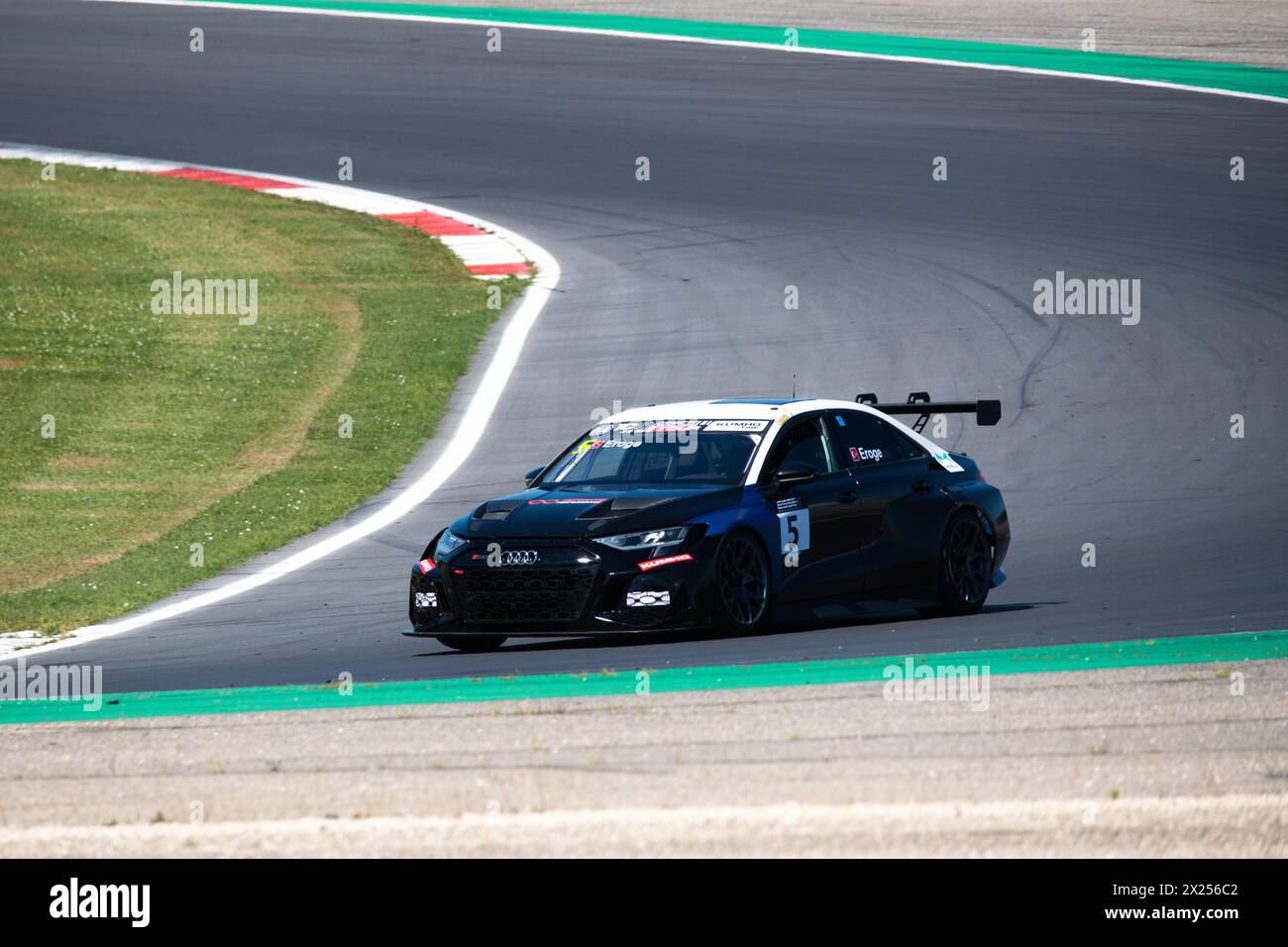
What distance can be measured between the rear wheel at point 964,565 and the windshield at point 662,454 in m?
1.38

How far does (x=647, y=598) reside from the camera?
10.5m

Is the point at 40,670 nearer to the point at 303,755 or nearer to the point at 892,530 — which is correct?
the point at 303,755

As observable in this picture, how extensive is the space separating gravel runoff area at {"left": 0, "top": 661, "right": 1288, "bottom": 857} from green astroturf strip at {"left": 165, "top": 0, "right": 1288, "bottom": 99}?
25285mm

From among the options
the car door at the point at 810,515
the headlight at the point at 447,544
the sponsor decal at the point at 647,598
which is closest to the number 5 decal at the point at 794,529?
the car door at the point at 810,515

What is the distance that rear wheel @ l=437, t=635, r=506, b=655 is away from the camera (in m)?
11.0

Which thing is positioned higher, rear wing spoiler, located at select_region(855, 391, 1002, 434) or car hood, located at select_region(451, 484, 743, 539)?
rear wing spoiler, located at select_region(855, 391, 1002, 434)

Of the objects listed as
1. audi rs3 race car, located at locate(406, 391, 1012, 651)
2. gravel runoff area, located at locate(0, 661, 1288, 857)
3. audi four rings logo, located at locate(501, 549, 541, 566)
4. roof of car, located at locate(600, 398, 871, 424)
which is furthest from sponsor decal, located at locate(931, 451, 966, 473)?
gravel runoff area, located at locate(0, 661, 1288, 857)

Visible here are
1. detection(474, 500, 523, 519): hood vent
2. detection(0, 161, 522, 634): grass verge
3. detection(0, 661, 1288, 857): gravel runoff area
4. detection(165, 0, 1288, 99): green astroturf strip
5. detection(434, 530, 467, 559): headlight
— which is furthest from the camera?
detection(165, 0, 1288, 99): green astroturf strip

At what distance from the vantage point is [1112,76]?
32688 mm

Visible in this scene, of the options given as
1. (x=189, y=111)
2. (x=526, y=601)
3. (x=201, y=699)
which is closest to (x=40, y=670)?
(x=201, y=699)

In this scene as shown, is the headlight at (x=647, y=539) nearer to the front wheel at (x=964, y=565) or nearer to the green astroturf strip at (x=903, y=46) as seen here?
the front wheel at (x=964, y=565)

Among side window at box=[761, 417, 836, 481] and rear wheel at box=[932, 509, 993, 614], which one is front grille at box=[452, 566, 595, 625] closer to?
side window at box=[761, 417, 836, 481]

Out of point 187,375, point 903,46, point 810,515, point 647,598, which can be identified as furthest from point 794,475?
point 903,46

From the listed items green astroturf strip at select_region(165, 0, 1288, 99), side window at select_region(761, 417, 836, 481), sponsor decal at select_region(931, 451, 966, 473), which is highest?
green astroturf strip at select_region(165, 0, 1288, 99)
